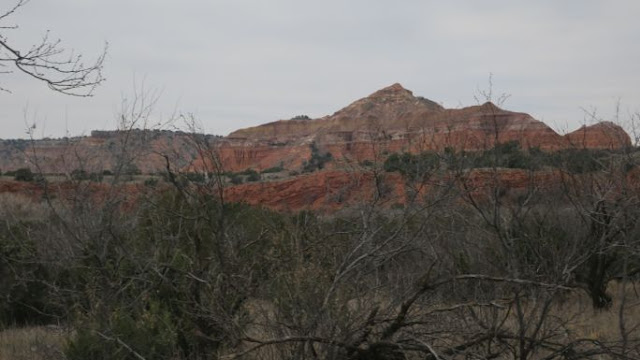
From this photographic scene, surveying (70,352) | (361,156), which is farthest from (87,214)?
(361,156)

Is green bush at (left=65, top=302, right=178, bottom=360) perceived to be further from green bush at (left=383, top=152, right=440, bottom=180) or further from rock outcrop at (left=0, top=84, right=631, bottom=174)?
green bush at (left=383, top=152, right=440, bottom=180)

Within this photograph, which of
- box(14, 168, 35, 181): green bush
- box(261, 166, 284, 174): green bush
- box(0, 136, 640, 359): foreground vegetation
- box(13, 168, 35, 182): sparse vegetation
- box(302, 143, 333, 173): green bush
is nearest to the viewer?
box(0, 136, 640, 359): foreground vegetation

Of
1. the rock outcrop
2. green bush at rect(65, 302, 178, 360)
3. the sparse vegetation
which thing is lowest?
green bush at rect(65, 302, 178, 360)

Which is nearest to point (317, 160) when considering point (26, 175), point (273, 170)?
point (26, 175)

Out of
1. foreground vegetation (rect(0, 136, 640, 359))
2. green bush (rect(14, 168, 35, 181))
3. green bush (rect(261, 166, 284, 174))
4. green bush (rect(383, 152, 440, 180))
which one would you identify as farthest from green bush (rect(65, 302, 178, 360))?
green bush (rect(261, 166, 284, 174))

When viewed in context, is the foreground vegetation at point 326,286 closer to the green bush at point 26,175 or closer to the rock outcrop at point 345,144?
the rock outcrop at point 345,144

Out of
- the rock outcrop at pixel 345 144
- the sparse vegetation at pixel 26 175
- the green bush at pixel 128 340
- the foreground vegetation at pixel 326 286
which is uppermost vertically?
the rock outcrop at pixel 345 144

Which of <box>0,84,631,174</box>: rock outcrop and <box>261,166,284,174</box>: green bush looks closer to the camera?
<box>0,84,631,174</box>: rock outcrop

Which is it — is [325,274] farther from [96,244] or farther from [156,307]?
[96,244]

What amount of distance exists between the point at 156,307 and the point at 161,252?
0.94 metres

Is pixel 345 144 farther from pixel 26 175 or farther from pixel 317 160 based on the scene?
pixel 317 160

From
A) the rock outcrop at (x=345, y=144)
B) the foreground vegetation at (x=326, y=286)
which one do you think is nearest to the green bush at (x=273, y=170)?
the rock outcrop at (x=345, y=144)

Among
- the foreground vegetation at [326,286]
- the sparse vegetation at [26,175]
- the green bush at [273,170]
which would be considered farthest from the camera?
the green bush at [273,170]

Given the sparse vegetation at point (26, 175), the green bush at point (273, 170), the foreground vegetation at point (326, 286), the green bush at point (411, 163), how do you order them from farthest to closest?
the green bush at point (273, 170) → the sparse vegetation at point (26, 175) → the green bush at point (411, 163) → the foreground vegetation at point (326, 286)
